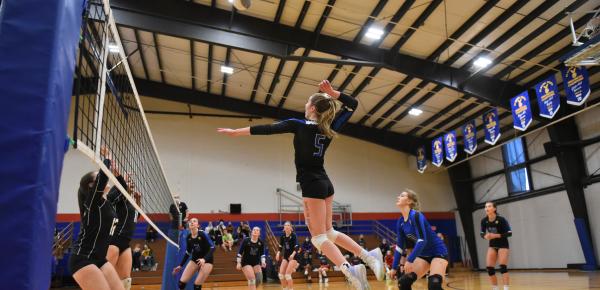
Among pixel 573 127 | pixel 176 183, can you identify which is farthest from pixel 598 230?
pixel 176 183

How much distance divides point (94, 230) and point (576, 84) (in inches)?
645

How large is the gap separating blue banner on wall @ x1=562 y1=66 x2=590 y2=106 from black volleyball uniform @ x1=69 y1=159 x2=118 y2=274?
1586cm

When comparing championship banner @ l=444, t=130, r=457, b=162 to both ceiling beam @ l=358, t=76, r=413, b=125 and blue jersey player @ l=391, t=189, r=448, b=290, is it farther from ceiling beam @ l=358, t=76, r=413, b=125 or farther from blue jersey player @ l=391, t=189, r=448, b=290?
blue jersey player @ l=391, t=189, r=448, b=290

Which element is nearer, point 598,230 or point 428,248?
point 428,248

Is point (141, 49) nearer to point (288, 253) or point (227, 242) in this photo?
point (227, 242)

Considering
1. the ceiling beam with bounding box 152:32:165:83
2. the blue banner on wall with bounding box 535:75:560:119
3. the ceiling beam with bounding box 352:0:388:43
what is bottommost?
the blue banner on wall with bounding box 535:75:560:119

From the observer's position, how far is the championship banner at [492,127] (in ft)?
63.1

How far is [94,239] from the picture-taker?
4.94m

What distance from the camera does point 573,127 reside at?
21.4 m

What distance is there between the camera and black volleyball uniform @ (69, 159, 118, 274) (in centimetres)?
470

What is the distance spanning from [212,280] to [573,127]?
18.6 meters

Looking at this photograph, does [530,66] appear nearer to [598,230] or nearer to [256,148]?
[598,230]

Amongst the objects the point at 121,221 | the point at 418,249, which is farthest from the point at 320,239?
the point at 121,221

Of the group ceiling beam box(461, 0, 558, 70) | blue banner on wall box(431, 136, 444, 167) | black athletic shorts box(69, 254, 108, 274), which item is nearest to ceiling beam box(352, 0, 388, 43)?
ceiling beam box(461, 0, 558, 70)
